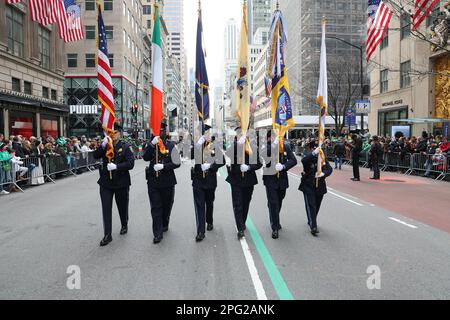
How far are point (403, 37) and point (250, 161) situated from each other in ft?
93.1

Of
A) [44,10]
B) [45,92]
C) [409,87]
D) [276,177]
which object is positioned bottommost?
[276,177]

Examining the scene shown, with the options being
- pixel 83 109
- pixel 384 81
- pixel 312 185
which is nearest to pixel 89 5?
pixel 83 109

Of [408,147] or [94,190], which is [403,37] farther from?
[94,190]

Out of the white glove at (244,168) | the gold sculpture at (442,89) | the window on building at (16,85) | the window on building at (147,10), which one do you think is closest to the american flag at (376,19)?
the white glove at (244,168)

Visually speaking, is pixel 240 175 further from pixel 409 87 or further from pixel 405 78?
pixel 405 78

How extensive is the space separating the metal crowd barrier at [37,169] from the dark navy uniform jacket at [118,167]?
5.72 meters

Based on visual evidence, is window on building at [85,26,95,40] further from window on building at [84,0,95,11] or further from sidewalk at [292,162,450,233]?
sidewalk at [292,162,450,233]

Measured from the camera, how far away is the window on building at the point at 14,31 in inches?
982

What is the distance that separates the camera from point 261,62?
8919 cm

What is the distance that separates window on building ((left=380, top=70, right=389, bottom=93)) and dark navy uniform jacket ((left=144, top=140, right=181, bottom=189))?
101 ft

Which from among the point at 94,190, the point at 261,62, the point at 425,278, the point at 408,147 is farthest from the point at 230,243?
the point at 261,62

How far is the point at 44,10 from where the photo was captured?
20.7 metres

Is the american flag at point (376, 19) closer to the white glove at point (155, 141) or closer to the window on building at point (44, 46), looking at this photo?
the white glove at point (155, 141)

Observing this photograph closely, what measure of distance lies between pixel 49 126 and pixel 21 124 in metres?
4.72
